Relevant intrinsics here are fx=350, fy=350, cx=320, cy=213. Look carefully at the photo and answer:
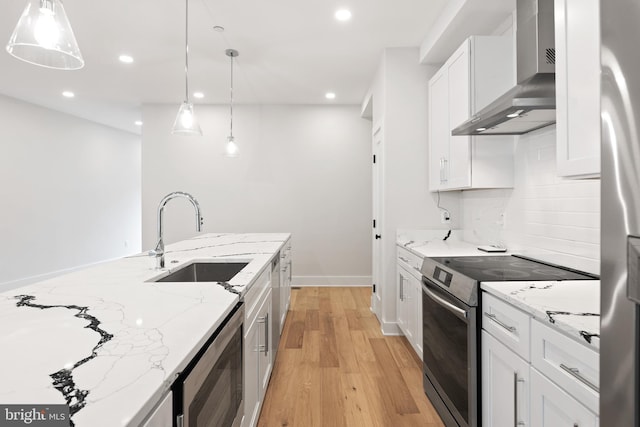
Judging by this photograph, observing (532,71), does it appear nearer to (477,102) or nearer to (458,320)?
(477,102)

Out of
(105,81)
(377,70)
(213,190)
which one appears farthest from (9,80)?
(377,70)

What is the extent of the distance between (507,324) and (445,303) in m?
0.45

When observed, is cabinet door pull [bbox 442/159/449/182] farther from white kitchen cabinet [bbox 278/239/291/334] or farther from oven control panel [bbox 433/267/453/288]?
white kitchen cabinet [bbox 278/239/291/334]

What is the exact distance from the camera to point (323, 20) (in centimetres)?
298

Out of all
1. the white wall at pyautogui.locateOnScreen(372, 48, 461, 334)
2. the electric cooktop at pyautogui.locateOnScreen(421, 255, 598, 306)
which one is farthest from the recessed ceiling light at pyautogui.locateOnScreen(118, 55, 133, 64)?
the electric cooktop at pyautogui.locateOnScreen(421, 255, 598, 306)

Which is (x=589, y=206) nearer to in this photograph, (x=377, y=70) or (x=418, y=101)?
(x=418, y=101)

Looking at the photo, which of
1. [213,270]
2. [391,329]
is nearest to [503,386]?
[213,270]

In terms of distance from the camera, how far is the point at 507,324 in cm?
144

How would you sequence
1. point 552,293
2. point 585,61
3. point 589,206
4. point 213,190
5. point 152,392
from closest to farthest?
point 152,392 < point 585,61 < point 552,293 < point 589,206 < point 213,190

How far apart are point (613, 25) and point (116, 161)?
804 centimetres

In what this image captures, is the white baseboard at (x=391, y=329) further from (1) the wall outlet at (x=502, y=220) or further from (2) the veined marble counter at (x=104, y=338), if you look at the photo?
(2) the veined marble counter at (x=104, y=338)

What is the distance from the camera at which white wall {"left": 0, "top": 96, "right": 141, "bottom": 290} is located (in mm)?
5094

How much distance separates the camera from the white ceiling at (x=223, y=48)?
2820 millimetres

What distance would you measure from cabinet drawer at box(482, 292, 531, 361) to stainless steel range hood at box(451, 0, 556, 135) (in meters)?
0.97
